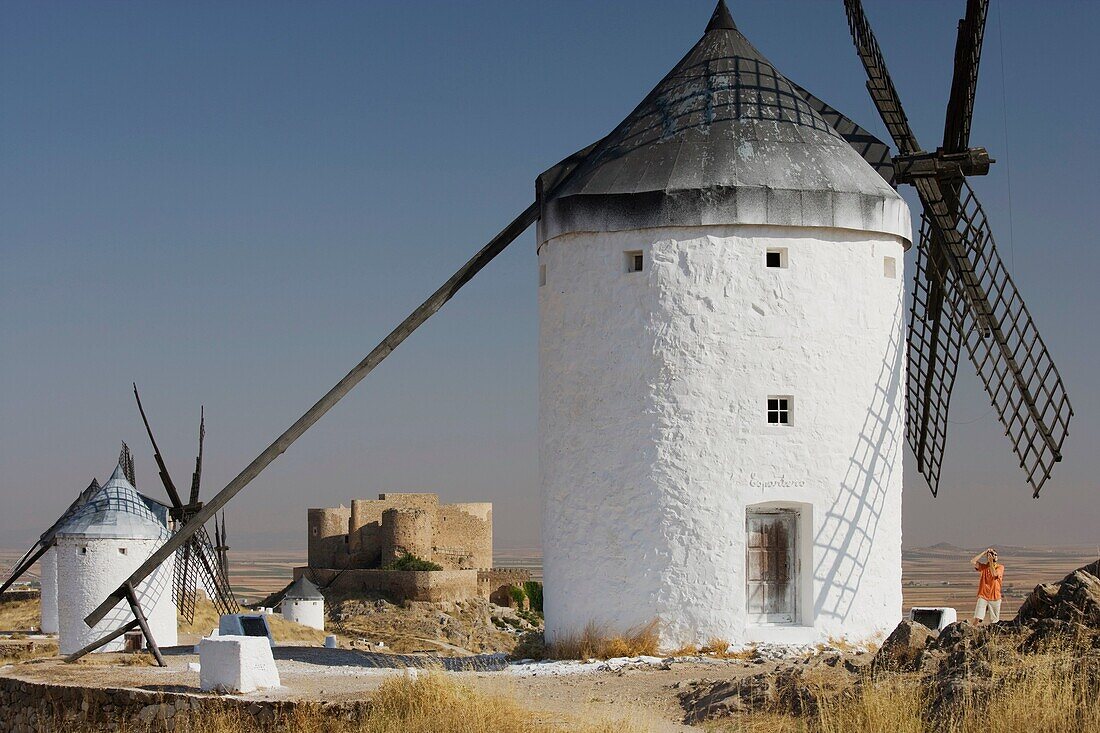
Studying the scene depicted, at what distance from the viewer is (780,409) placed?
1502 cm

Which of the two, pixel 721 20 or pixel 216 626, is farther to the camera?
pixel 216 626

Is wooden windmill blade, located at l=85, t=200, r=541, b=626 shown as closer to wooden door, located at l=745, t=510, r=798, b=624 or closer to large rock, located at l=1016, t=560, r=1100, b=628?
wooden door, located at l=745, t=510, r=798, b=624

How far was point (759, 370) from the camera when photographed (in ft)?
48.8

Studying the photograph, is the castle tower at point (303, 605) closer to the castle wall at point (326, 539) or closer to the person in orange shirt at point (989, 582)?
the castle wall at point (326, 539)

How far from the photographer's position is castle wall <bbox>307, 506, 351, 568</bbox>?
5003cm

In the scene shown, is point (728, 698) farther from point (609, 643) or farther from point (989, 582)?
point (989, 582)

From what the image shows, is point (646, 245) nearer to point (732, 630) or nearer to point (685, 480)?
point (685, 480)

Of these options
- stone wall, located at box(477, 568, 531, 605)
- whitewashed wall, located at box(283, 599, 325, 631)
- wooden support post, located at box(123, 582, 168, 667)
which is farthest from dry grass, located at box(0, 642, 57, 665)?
A: stone wall, located at box(477, 568, 531, 605)

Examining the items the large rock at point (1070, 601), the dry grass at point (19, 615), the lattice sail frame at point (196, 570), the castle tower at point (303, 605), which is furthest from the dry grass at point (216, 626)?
the large rock at point (1070, 601)

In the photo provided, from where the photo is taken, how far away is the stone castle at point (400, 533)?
48.8 meters

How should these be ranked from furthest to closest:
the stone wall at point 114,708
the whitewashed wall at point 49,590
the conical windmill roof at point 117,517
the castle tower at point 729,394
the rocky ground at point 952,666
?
the whitewashed wall at point 49,590, the conical windmill roof at point 117,517, the castle tower at point 729,394, the stone wall at point 114,708, the rocky ground at point 952,666

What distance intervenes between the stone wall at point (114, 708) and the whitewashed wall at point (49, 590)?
48.0ft

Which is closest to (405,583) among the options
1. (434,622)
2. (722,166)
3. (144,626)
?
(434,622)

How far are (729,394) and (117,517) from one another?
15.4m
